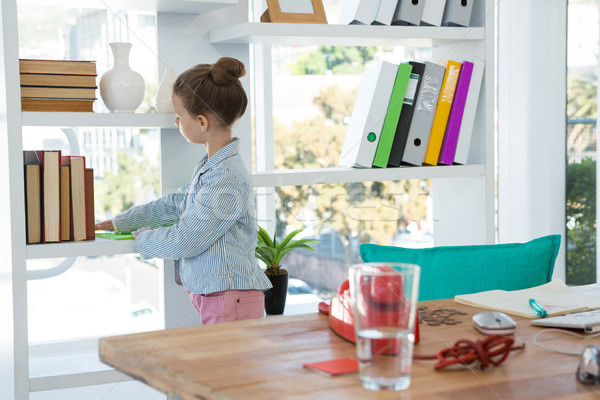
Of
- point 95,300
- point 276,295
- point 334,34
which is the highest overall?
point 334,34

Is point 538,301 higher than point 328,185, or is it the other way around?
point 328,185

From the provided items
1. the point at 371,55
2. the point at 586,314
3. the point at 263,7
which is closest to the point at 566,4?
the point at 371,55

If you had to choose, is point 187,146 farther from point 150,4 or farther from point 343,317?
point 343,317

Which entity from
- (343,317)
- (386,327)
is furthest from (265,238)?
(386,327)

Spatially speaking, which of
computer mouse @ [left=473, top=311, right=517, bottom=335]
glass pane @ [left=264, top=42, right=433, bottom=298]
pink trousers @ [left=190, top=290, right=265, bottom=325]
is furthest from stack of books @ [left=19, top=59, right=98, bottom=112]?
computer mouse @ [left=473, top=311, right=517, bottom=335]

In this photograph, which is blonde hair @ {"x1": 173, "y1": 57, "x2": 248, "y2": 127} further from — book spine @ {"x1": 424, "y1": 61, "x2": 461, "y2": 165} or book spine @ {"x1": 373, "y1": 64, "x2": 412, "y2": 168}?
book spine @ {"x1": 424, "y1": 61, "x2": 461, "y2": 165}

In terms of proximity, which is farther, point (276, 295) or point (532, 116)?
point (532, 116)

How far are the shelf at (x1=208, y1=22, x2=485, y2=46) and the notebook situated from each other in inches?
47.2

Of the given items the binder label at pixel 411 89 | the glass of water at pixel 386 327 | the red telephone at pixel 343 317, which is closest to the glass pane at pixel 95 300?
the binder label at pixel 411 89

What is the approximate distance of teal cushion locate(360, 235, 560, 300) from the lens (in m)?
1.57

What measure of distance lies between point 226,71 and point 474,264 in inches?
31.2

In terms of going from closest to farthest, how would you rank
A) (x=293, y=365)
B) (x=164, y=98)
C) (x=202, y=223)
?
(x=293, y=365)
(x=202, y=223)
(x=164, y=98)

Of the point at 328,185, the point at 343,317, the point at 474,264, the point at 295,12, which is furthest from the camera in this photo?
the point at 328,185

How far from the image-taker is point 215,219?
1766mm
